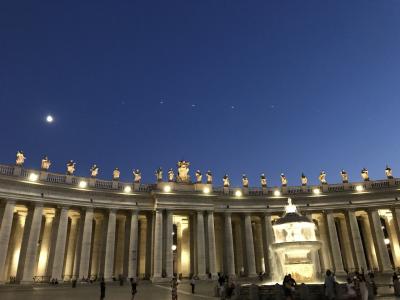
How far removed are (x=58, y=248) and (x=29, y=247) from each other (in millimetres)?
4029

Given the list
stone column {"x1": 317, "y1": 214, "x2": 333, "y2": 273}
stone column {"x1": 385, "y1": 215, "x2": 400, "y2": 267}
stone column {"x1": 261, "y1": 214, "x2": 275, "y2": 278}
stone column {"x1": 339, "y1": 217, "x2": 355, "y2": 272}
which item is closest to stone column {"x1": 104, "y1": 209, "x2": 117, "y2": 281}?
stone column {"x1": 261, "y1": 214, "x2": 275, "y2": 278}

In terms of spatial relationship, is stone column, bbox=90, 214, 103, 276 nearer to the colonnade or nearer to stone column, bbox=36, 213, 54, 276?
the colonnade

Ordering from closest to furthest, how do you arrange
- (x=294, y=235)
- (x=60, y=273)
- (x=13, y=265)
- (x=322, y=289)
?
(x=322, y=289) → (x=294, y=235) → (x=60, y=273) → (x=13, y=265)

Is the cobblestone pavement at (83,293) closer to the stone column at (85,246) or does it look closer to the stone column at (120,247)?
the stone column at (85,246)

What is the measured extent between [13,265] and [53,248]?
8591 mm

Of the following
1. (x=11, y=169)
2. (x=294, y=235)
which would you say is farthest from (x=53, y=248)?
(x=294, y=235)

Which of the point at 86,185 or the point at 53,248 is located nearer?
the point at 53,248

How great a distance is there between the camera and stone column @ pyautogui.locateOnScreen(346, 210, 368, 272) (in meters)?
61.3

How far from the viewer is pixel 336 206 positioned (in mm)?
65938

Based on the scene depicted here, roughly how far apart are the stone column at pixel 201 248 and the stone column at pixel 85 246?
59.0 feet

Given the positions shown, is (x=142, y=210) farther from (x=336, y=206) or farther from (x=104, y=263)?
(x=336, y=206)

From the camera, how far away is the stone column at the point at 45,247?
190 feet

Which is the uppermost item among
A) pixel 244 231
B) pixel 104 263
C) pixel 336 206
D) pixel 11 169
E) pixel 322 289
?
pixel 11 169

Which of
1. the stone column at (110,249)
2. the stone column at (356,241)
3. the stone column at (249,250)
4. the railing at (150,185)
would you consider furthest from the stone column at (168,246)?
the stone column at (356,241)
